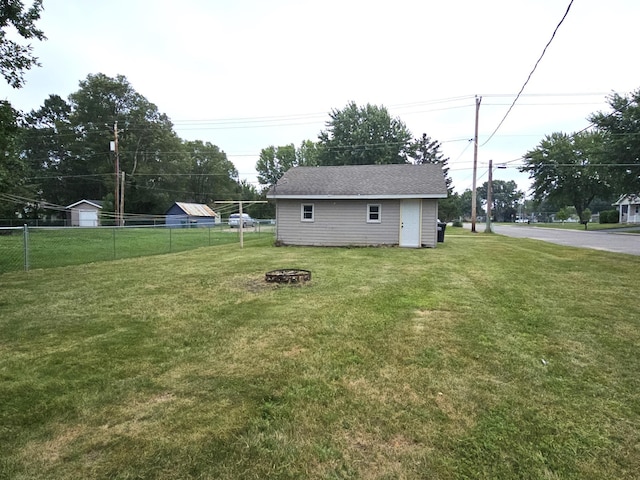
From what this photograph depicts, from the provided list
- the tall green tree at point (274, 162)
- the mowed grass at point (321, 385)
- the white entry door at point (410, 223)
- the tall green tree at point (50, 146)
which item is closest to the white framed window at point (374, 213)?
the white entry door at point (410, 223)

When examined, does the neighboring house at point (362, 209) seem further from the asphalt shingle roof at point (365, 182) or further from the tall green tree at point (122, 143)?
the tall green tree at point (122, 143)

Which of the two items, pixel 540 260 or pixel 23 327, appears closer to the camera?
pixel 23 327

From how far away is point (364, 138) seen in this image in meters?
40.9

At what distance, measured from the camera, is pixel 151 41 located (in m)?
14.2

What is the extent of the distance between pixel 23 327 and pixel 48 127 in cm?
5457

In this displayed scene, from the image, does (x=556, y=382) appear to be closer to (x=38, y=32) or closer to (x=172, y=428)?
(x=172, y=428)

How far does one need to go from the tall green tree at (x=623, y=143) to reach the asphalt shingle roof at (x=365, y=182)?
21719mm

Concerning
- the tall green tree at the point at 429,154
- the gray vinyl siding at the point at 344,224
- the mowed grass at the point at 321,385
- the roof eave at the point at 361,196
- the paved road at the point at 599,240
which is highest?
the tall green tree at the point at 429,154

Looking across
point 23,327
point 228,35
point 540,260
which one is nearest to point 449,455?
point 23,327

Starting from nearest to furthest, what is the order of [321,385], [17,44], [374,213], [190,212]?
[321,385] → [17,44] → [374,213] → [190,212]

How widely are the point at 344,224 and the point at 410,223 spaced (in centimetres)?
284

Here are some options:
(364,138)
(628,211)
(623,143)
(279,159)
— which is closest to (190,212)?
(364,138)

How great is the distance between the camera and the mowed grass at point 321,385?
2146 millimetres

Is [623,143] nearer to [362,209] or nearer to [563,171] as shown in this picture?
[563,171]
